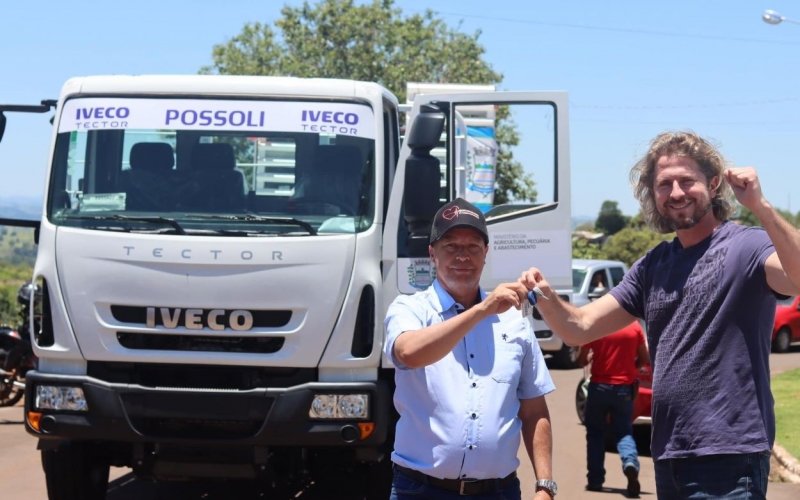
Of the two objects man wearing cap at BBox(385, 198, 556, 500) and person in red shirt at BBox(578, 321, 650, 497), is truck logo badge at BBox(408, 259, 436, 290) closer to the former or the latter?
person in red shirt at BBox(578, 321, 650, 497)

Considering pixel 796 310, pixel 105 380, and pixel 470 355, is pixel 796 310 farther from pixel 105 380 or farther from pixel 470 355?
pixel 470 355

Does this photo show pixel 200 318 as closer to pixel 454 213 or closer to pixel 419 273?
pixel 419 273

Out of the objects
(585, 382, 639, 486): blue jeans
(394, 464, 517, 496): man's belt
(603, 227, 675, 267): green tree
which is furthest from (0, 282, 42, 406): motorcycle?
(603, 227, 675, 267): green tree

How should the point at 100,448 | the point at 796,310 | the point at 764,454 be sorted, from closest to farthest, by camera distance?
1. the point at 764,454
2. the point at 100,448
3. the point at 796,310

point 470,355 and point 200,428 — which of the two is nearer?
point 470,355

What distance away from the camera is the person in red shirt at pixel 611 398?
916cm

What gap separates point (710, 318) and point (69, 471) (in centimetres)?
493

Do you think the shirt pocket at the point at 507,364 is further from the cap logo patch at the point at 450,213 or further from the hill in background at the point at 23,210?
the hill in background at the point at 23,210

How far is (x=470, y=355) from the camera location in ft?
12.9

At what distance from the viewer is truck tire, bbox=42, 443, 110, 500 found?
24.1 feet

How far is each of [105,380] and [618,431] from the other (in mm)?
4300

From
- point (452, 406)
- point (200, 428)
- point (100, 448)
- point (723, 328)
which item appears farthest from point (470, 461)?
point (100, 448)

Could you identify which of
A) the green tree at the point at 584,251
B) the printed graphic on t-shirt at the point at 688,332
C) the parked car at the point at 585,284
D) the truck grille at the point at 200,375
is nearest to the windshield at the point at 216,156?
the truck grille at the point at 200,375

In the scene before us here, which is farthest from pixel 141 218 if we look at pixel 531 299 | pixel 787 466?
pixel 787 466
